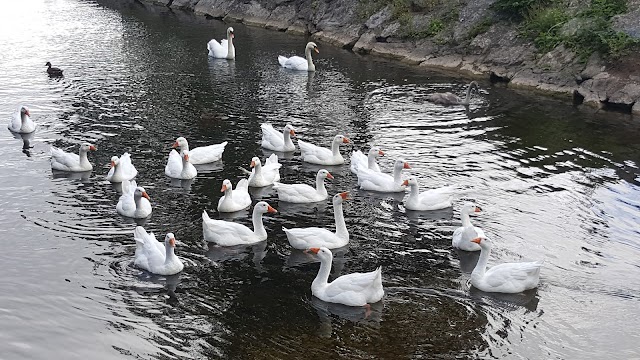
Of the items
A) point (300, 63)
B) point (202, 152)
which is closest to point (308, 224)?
point (202, 152)

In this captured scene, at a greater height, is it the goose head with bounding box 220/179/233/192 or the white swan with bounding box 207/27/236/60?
the goose head with bounding box 220/179/233/192

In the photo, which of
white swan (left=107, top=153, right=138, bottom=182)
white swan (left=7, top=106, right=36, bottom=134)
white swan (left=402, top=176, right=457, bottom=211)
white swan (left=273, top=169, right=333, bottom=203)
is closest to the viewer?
white swan (left=402, top=176, right=457, bottom=211)

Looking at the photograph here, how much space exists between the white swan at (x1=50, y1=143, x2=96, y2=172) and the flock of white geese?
0.03m

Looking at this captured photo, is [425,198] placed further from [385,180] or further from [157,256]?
[157,256]

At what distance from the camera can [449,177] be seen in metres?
20.6

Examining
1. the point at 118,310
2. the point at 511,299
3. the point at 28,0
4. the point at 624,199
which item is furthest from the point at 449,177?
the point at 28,0

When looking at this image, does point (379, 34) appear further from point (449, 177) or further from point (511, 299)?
point (511, 299)

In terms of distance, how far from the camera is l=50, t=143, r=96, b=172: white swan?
784 inches

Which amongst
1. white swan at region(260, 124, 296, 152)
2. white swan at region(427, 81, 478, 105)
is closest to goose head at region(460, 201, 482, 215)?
white swan at region(260, 124, 296, 152)

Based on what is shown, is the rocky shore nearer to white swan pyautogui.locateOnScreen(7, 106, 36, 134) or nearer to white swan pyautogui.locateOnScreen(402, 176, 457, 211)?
white swan pyautogui.locateOnScreen(402, 176, 457, 211)

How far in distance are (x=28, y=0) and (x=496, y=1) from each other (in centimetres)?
3525

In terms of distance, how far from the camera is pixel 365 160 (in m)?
20.8

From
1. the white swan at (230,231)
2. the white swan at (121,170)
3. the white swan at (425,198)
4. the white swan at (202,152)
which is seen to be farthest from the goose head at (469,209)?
the white swan at (121,170)

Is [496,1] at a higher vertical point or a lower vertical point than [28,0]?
higher
